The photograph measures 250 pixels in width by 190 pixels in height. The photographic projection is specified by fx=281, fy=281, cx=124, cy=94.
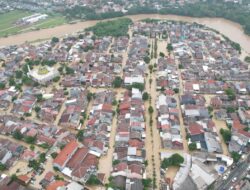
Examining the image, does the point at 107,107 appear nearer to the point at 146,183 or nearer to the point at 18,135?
the point at 18,135

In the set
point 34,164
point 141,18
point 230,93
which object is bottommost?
point 141,18

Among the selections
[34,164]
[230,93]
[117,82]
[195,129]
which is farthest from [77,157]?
[230,93]

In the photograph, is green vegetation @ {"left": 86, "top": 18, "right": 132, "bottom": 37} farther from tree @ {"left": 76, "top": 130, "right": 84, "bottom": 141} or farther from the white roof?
the white roof

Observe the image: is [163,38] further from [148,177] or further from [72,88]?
[148,177]

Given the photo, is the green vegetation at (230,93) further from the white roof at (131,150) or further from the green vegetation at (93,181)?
the green vegetation at (93,181)

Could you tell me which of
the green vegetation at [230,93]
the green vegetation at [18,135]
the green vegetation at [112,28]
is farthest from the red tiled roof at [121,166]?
the green vegetation at [112,28]
